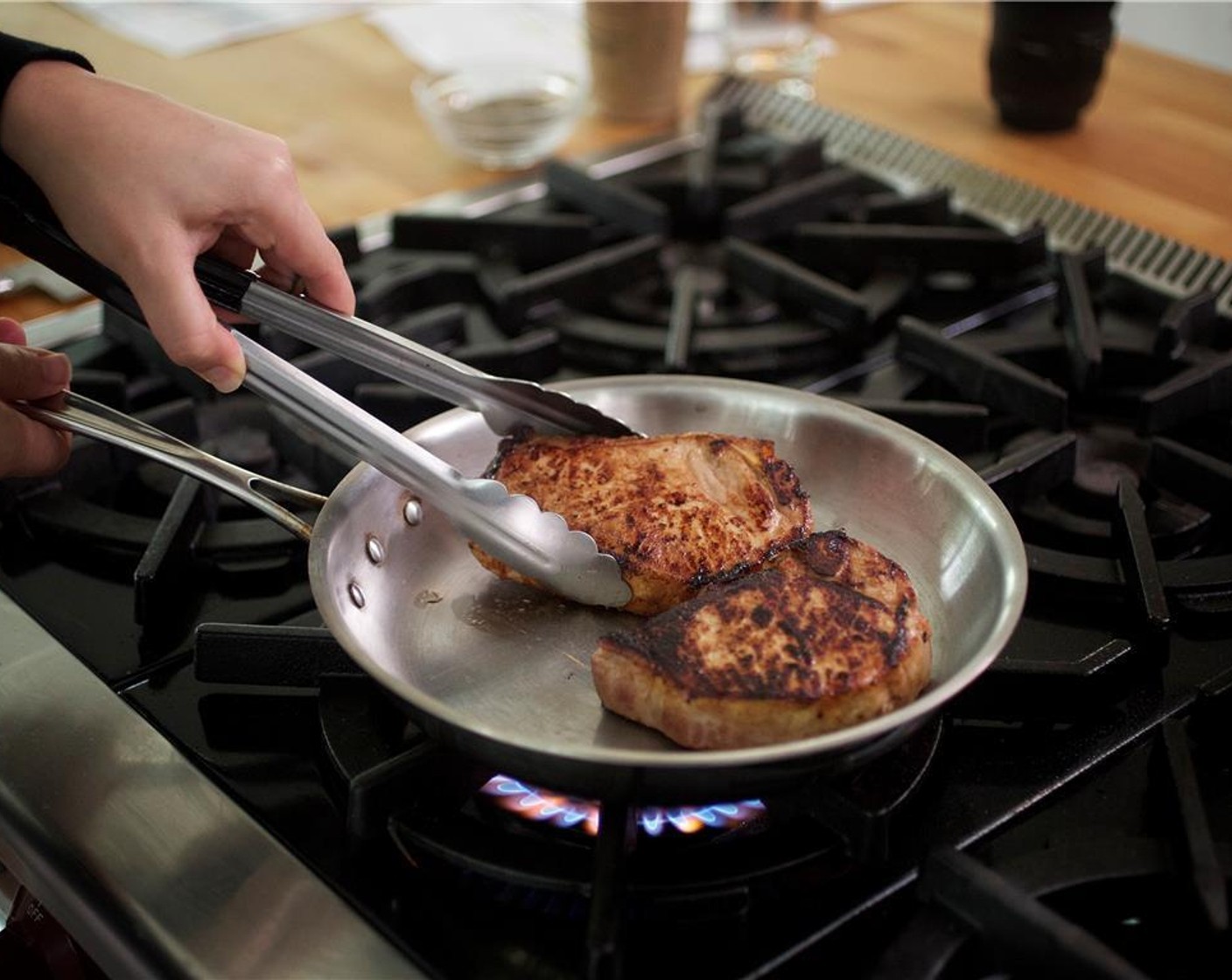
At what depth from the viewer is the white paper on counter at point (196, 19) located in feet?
6.28

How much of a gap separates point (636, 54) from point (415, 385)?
92 centimetres

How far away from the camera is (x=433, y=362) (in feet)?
2.95

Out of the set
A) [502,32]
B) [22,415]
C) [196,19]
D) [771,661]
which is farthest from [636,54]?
[771,661]

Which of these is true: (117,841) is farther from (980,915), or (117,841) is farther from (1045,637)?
(1045,637)

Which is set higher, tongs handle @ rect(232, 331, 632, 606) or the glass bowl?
tongs handle @ rect(232, 331, 632, 606)

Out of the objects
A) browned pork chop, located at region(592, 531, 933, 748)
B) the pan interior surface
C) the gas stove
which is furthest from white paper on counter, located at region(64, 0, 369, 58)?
browned pork chop, located at region(592, 531, 933, 748)

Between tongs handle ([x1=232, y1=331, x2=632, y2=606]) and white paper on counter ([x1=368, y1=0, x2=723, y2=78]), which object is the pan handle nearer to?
tongs handle ([x1=232, y1=331, x2=632, y2=606])

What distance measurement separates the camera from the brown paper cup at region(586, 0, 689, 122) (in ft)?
5.54

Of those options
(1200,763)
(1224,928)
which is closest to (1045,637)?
(1200,763)

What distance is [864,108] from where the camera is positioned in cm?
174

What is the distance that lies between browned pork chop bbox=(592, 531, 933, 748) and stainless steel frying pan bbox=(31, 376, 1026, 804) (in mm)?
25

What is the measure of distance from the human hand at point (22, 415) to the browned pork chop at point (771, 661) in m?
0.45

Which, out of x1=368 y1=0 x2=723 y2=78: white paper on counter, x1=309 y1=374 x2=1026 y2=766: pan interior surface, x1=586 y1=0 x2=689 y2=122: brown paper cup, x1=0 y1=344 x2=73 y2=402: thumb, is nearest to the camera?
x1=309 y1=374 x2=1026 y2=766: pan interior surface

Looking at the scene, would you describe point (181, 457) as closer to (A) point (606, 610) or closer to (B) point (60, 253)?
(B) point (60, 253)
